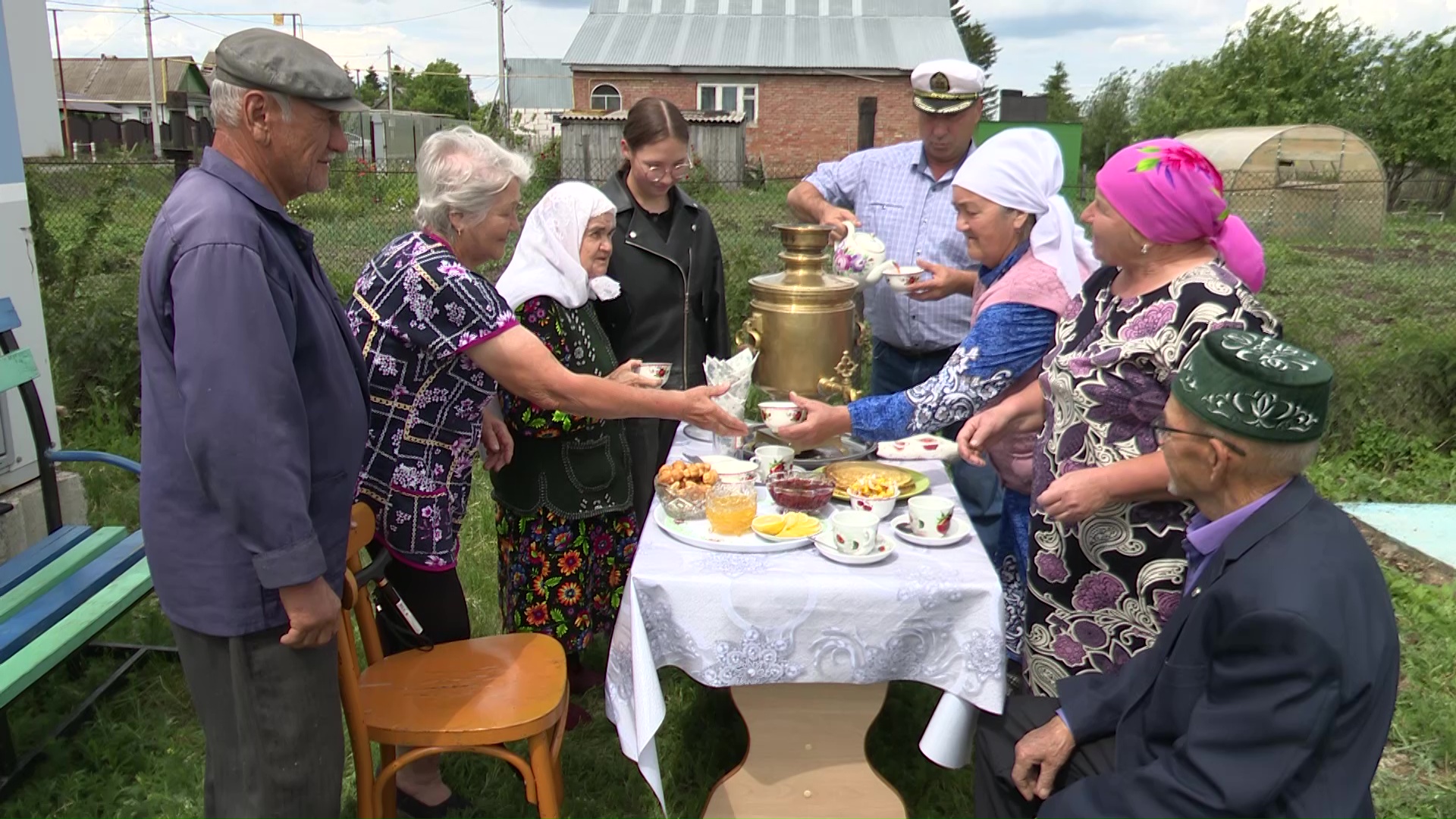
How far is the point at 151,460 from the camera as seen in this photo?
1.79m

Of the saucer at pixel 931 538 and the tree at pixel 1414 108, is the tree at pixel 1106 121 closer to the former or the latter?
the tree at pixel 1414 108

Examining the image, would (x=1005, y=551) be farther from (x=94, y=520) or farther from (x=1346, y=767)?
(x=94, y=520)

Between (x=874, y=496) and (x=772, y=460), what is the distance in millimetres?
335

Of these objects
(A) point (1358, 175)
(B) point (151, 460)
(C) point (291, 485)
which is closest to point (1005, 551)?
(C) point (291, 485)

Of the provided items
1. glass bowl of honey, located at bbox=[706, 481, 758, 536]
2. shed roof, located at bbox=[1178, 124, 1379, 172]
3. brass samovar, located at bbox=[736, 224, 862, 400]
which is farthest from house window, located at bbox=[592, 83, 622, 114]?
glass bowl of honey, located at bbox=[706, 481, 758, 536]

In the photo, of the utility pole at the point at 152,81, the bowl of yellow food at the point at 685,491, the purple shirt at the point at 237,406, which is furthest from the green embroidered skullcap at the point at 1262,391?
the utility pole at the point at 152,81

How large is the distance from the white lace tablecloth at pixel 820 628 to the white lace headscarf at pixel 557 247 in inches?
40.3

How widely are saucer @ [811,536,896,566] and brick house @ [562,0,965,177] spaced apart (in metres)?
24.7

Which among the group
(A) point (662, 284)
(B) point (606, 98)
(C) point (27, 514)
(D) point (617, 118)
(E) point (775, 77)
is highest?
(E) point (775, 77)

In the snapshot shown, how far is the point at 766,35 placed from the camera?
93.9 feet

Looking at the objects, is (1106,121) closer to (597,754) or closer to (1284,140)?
(1284,140)

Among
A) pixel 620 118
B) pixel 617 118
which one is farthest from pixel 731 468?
pixel 620 118

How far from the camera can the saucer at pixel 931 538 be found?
236 centimetres

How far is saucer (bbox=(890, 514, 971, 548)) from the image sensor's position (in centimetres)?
236
